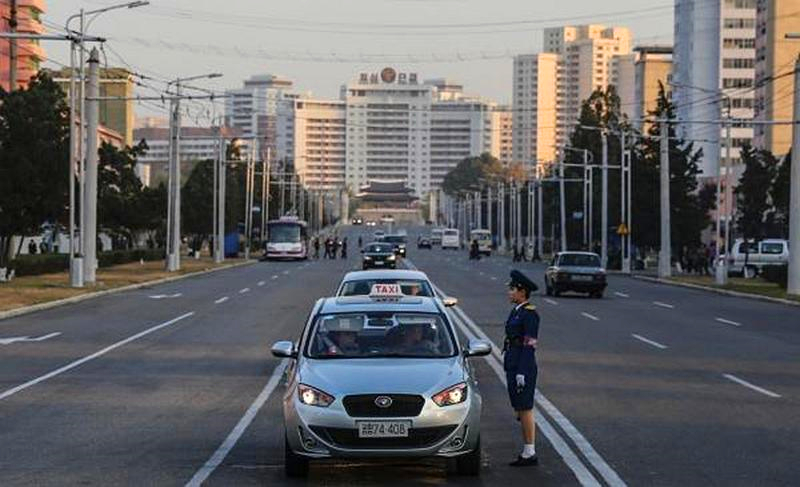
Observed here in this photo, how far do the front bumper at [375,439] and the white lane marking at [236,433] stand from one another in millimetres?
955

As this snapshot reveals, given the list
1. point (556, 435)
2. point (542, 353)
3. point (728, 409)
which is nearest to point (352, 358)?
point (556, 435)

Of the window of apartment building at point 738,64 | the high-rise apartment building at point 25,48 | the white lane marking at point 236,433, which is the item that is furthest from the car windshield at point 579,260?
the window of apartment building at point 738,64

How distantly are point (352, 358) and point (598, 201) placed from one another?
90181 millimetres

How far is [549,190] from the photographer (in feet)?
424

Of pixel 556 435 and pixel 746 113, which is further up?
pixel 746 113

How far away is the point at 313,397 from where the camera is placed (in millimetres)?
11156

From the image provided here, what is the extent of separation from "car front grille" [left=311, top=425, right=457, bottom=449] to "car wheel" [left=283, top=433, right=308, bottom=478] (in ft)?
1.14

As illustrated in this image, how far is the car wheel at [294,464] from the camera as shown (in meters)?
11.2

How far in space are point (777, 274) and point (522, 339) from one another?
47.8 meters

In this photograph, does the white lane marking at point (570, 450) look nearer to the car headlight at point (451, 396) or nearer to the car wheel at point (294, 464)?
the car headlight at point (451, 396)

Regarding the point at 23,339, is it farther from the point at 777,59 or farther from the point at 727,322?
the point at 777,59

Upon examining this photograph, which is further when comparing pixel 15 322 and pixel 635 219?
pixel 635 219

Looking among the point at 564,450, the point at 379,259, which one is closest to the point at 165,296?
the point at 379,259

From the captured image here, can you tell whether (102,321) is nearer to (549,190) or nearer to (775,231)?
(775,231)
